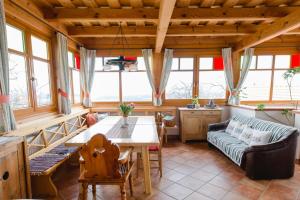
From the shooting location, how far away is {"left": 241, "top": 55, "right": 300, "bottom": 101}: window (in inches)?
179

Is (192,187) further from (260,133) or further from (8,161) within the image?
(8,161)

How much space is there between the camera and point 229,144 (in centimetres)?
288

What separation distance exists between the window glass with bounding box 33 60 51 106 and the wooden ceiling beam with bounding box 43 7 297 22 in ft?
2.69

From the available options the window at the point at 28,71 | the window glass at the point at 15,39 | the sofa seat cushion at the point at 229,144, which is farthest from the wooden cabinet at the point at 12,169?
the sofa seat cushion at the point at 229,144

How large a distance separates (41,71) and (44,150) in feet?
4.66

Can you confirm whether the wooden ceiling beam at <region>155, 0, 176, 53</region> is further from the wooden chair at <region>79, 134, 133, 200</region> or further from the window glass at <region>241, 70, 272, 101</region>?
the window glass at <region>241, 70, 272, 101</region>

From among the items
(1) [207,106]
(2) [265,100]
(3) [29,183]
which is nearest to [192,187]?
(3) [29,183]

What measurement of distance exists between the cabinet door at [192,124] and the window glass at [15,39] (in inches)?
138

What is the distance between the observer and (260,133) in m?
2.65

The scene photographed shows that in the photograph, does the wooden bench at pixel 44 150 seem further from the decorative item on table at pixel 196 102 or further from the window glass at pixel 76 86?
the decorative item on table at pixel 196 102

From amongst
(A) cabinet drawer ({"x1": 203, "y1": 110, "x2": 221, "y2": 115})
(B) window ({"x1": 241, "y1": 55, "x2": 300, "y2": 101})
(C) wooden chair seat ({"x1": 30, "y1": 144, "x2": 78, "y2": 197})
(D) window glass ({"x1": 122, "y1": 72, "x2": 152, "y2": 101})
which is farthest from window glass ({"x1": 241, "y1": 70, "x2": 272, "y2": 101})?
(C) wooden chair seat ({"x1": 30, "y1": 144, "x2": 78, "y2": 197})

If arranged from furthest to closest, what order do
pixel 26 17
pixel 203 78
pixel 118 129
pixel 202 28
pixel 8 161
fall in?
1. pixel 203 78
2. pixel 202 28
3. pixel 118 129
4. pixel 26 17
5. pixel 8 161

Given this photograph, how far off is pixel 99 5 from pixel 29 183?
273 cm

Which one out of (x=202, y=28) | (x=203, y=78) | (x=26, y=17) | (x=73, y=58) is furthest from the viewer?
(x=203, y=78)
